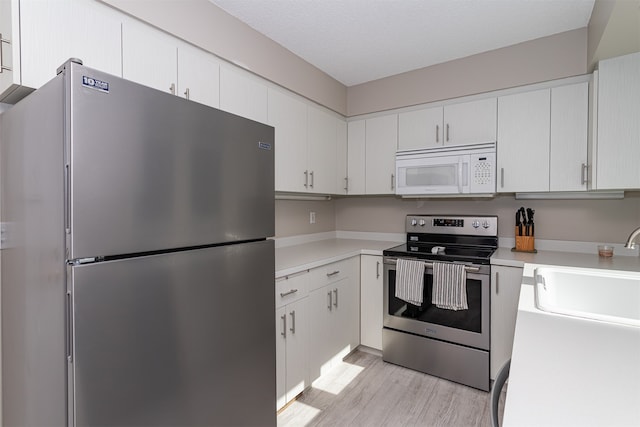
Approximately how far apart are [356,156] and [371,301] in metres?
1.34

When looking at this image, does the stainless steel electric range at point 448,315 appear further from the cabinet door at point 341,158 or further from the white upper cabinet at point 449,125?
the cabinet door at point 341,158

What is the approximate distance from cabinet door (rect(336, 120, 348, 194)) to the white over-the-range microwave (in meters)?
0.55

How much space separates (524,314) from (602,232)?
201 centimetres

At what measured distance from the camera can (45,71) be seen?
4.00ft

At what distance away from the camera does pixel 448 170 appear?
8.23 ft

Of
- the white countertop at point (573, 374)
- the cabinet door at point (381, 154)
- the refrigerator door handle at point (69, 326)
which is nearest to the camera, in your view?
the white countertop at point (573, 374)

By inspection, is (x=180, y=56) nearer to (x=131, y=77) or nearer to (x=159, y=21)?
(x=159, y=21)

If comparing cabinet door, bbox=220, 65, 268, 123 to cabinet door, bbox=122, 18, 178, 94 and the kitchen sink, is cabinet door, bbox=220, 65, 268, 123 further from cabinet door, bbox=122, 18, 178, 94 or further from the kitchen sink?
the kitchen sink

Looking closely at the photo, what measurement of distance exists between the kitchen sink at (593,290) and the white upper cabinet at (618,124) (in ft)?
2.78

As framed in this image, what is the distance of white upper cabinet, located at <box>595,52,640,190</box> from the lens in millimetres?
1831

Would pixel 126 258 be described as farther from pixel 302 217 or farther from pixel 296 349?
pixel 302 217

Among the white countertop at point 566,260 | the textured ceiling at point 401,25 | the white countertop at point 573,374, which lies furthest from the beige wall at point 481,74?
the white countertop at point 573,374

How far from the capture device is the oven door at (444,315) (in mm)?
2141

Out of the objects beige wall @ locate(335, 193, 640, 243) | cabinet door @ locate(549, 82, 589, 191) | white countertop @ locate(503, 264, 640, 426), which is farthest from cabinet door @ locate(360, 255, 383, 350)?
white countertop @ locate(503, 264, 640, 426)
